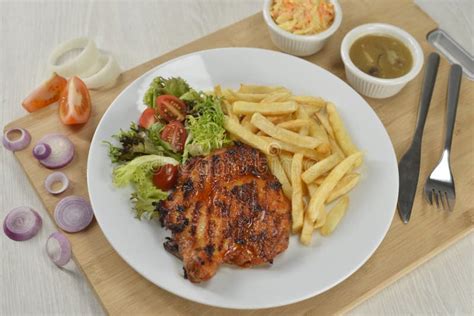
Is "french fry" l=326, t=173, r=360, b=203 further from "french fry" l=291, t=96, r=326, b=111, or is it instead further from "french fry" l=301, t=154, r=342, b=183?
"french fry" l=291, t=96, r=326, b=111

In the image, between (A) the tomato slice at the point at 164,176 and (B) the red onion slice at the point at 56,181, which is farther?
(B) the red onion slice at the point at 56,181

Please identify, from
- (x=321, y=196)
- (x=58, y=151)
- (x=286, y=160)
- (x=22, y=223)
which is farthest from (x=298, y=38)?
(x=22, y=223)

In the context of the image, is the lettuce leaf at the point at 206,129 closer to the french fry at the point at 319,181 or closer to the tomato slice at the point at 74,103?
the french fry at the point at 319,181

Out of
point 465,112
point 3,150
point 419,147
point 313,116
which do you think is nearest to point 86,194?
point 3,150

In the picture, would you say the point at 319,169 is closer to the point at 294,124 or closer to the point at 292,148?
the point at 292,148

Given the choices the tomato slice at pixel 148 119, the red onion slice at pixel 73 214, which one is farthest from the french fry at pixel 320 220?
the red onion slice at pixel 73 214

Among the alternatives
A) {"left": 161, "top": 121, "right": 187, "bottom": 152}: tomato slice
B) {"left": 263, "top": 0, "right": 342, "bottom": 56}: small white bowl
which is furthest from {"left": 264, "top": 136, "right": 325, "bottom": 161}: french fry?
{"left": 263, "top": 0, "right": 342, "bottom": 56}: small white bowl
